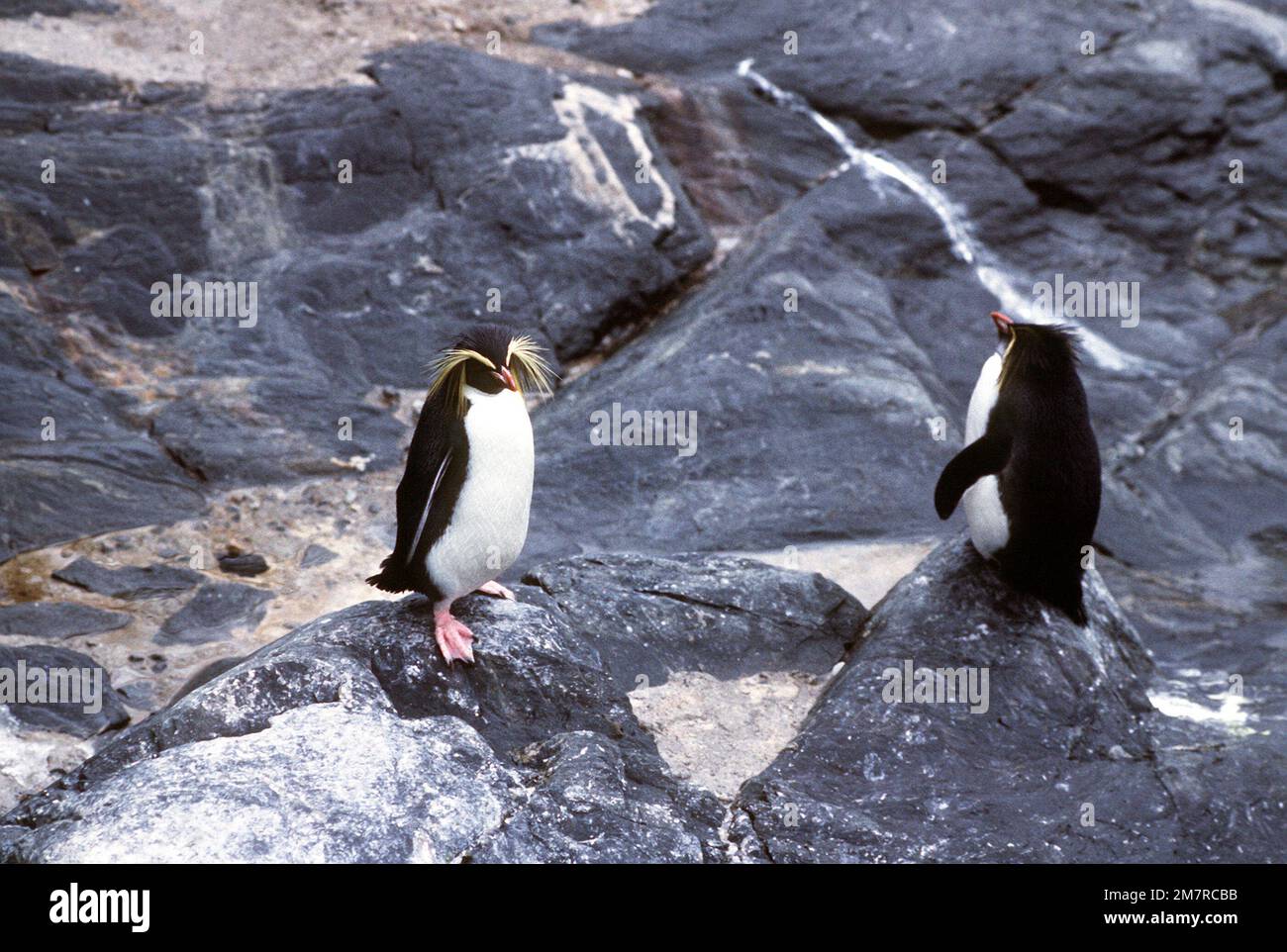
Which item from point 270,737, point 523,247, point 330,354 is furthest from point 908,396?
point 270,737

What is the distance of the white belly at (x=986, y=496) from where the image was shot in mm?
5496

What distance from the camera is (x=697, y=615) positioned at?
5.74m

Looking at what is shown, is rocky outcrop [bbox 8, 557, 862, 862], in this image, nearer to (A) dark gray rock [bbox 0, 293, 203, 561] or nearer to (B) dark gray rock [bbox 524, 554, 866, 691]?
(B) dark gray rock [bbox 524, 554, 866, 691]

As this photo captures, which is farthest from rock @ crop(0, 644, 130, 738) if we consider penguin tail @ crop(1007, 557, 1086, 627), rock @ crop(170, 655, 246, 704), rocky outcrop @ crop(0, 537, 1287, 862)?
penguin tail @ crop(1007, 557, 1086, 627)

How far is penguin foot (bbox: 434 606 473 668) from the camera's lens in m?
4.66

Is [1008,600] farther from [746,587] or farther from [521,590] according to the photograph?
[521,590]

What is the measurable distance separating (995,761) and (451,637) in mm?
1966

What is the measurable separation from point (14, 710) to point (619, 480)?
3.38m

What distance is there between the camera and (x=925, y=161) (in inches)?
421

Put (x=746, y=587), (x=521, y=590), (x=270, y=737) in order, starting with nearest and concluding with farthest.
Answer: (x=270, y=737) → (x=521, y=590) → (x=746, y=587)

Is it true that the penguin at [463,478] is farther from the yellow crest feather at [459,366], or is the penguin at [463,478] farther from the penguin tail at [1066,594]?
the penguin tail at [1066,594]

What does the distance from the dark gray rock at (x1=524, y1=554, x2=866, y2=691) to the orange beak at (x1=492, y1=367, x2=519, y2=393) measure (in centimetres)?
113

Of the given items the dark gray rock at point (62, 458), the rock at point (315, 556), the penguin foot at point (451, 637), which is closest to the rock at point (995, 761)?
the penguin foot at point (451, 637)

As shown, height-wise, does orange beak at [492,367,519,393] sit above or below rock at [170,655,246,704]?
above
